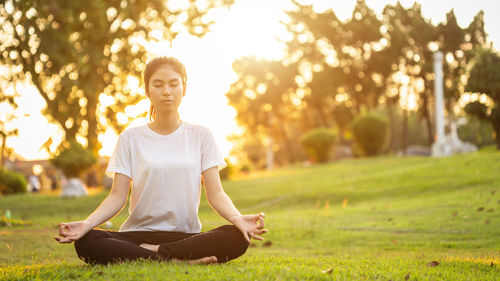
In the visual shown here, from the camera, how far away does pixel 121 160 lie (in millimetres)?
4391

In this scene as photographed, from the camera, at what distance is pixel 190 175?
4.39m

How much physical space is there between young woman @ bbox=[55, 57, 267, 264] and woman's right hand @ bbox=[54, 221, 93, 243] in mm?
45

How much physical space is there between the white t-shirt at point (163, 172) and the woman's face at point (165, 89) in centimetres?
23

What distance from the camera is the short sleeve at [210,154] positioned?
450 centimetres

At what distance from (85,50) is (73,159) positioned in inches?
168

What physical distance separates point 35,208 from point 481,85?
605 inches

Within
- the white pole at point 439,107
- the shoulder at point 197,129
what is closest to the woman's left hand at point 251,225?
the shoulder at point 197,129

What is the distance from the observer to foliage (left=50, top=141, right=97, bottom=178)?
2127 centimetres

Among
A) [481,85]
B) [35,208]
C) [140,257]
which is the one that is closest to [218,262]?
[140,257]

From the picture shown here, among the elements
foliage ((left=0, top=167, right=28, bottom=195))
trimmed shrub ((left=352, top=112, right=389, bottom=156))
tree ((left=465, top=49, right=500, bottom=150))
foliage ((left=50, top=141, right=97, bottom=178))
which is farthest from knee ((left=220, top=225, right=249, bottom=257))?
trimmed shrub ((left=352, top=112, right=389, bottom=156))

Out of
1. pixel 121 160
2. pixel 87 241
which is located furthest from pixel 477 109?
pixel 87 241

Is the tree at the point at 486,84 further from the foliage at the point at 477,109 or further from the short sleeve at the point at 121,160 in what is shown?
the short sleeve at the point at 121,160

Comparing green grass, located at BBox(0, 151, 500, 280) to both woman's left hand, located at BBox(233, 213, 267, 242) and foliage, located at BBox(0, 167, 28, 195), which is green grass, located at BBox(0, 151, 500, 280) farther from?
foliage, located at BBox(0, 167, 28, 195)

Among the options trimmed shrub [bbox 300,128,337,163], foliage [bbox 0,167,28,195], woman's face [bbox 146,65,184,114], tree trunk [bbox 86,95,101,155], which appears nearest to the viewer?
woman's face [bbox 146,65,184,114]
